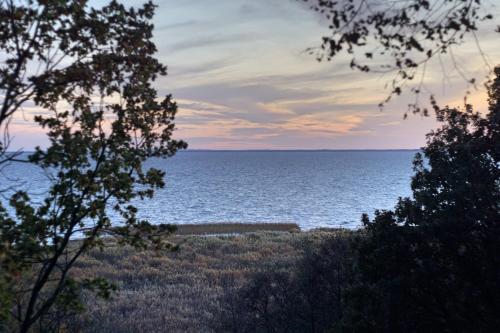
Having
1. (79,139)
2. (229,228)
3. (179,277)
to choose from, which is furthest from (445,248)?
(229,228)

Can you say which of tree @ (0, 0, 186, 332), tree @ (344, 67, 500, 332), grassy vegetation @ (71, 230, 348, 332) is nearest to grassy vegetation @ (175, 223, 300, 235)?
grassy vegetation @ (71, 230, 348, 332)

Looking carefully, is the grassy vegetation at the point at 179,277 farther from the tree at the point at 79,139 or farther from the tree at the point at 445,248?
the tree at the point at 79,139

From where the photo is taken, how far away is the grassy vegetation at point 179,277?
1065 inches

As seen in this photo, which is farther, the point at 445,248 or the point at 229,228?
the point at 229,228

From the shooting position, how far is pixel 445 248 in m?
12.7

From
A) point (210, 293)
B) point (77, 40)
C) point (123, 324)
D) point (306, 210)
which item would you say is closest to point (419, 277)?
point (77, 40)

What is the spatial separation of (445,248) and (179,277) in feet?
98.8

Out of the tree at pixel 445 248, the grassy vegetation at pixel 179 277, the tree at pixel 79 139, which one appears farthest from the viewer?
the grassy vegetation at pixel 179 277

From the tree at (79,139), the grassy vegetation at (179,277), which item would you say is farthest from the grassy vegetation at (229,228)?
the tree at (79,139)

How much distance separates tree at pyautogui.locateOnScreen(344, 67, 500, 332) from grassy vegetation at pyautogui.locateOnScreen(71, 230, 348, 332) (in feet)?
22.4

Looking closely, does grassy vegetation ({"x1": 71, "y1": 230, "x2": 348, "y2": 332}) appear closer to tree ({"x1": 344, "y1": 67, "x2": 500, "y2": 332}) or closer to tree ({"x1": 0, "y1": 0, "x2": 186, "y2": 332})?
tree ({"x1": 344, "y1": 67, "x2": 500, "y2": 332})

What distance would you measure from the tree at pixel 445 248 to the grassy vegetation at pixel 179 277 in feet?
22.4

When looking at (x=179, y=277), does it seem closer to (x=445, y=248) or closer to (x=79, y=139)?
(x=445, y=248)

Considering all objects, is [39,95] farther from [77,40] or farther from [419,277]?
[419,277]
